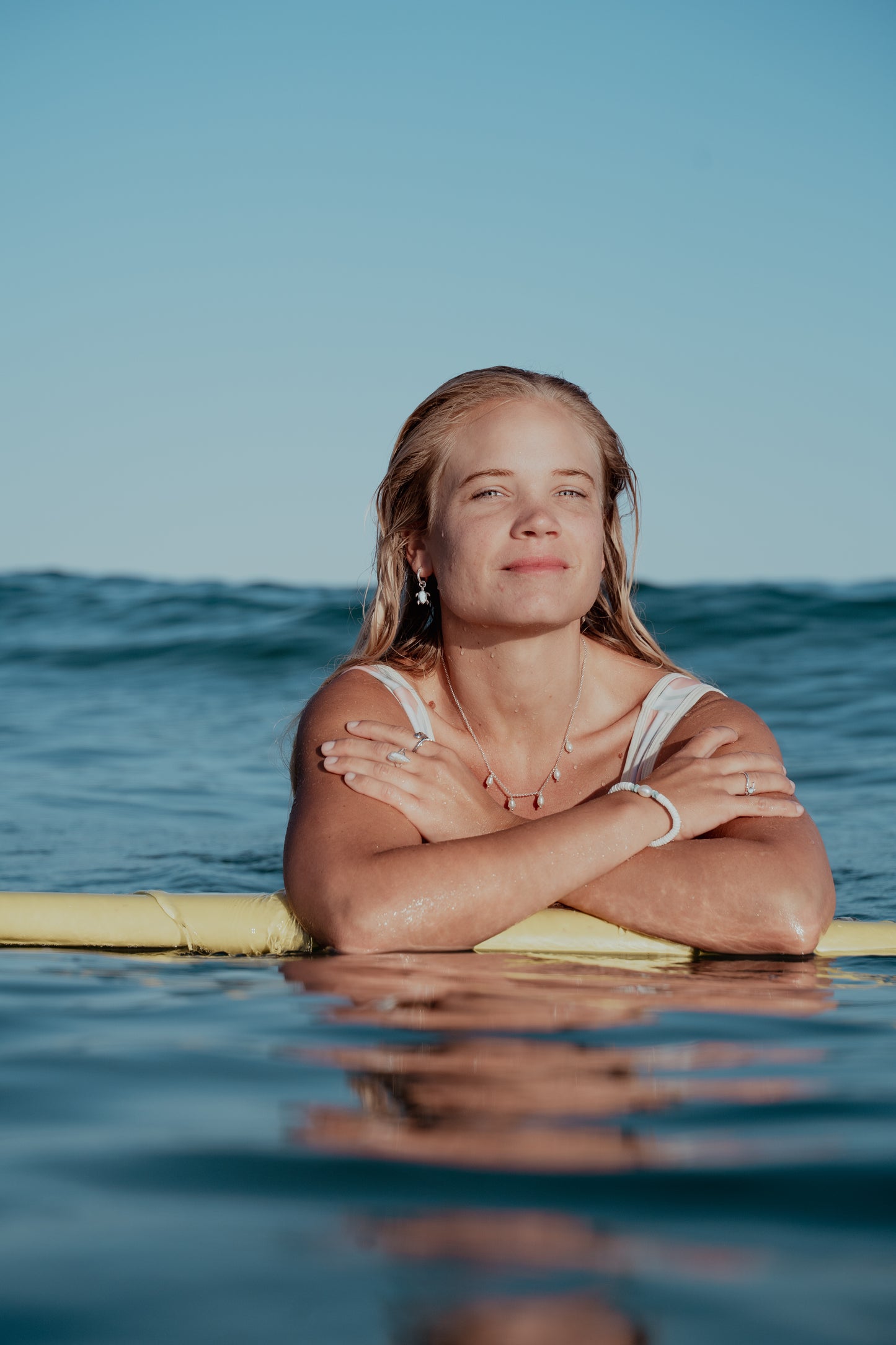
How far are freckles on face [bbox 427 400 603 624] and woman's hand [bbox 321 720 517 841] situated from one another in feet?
1.37

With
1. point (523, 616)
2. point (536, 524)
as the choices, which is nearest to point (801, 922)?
point (523, 616)

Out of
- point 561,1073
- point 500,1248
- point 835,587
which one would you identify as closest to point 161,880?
point 561,1073

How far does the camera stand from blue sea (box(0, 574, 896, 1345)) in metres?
1.10

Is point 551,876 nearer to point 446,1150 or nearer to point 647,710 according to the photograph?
point 647,710

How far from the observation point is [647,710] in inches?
146

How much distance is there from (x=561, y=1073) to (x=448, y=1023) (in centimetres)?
37

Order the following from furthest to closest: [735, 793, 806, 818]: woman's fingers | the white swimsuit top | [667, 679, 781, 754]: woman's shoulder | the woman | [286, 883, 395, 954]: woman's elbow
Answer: the white swimsuit top
[667, 679, 781, 754]: woman's shoulder
[735, 793, 806, 818]: woman's fingers
the woman
[286, 883, 395, 954]: woman's elbow

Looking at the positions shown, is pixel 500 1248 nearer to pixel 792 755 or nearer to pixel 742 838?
pixel 742 838

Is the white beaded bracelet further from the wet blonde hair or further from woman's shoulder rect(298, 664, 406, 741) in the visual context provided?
the wet blonde hair

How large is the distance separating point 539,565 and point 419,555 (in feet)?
2.01

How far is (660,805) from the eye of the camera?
3.13 meters

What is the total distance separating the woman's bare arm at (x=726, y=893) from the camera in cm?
301

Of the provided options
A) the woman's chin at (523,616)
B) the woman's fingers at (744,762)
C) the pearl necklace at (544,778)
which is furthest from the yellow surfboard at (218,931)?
the woman's chin at (523,616)

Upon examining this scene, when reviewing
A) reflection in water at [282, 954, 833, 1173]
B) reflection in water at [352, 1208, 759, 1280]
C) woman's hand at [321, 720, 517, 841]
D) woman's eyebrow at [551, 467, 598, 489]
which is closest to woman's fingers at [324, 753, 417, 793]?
woman's hand at [321, 720, 517, 841]
